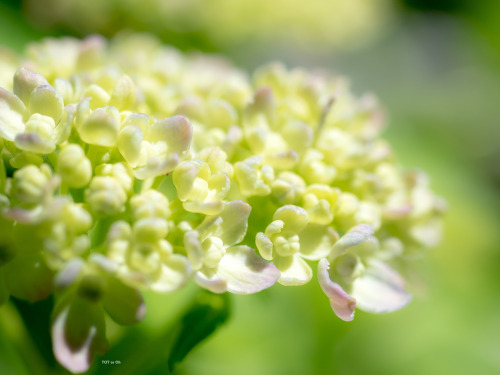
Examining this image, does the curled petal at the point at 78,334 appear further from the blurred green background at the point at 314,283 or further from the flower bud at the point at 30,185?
the blurred green background at the point at 314,283

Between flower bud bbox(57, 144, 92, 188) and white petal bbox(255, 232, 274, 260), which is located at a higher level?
flower bud bbox(57, 144, 92, 188)

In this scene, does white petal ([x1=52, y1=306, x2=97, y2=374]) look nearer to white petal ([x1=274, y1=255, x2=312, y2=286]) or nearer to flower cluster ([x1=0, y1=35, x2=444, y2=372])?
flower cluster ([x1=0, y1=35, x2=444, y2=372])

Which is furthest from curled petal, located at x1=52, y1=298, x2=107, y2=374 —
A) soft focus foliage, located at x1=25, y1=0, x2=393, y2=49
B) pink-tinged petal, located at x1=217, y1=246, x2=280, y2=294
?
soft focus foliage, located at x1=25, y1=0, x2=393, y2=49

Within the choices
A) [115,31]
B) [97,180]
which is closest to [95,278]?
[97,180]

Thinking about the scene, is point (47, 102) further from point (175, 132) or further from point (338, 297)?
point (338, 297)

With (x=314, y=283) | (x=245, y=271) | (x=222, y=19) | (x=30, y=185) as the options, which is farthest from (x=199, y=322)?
(x=222, y=19)

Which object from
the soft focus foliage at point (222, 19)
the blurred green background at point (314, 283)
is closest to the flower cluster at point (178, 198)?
the blurred green background at point (314, 283)
